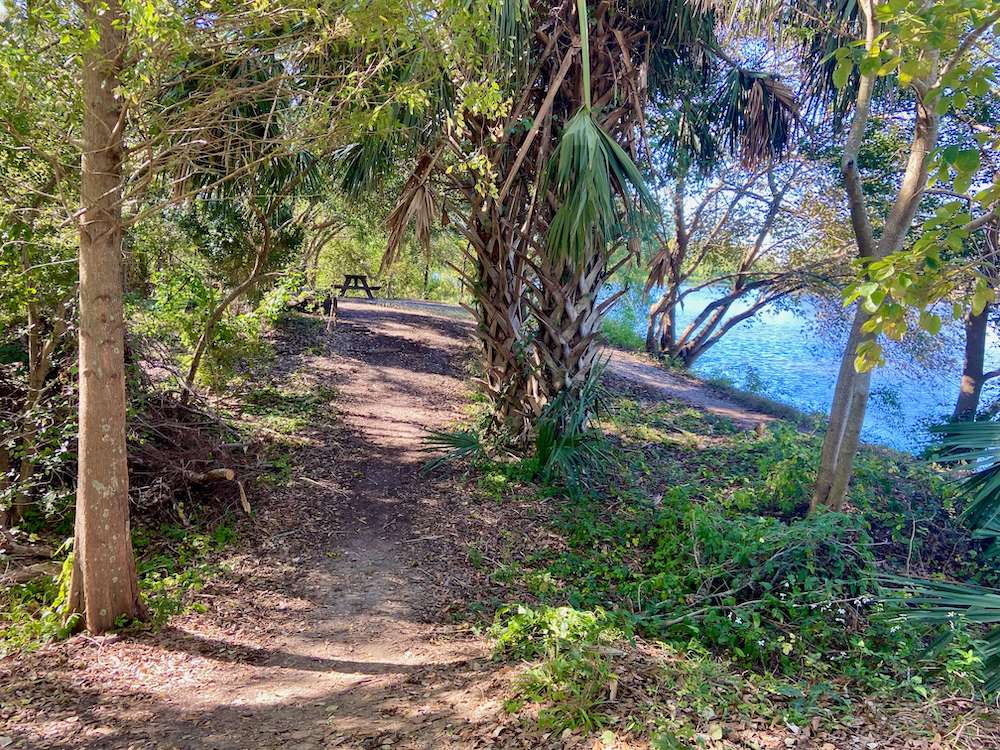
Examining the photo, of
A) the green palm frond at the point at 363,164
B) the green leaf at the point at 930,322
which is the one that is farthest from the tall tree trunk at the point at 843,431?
the green palm frond at the point at 363,164

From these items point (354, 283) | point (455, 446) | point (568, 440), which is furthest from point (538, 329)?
point (354, 283)

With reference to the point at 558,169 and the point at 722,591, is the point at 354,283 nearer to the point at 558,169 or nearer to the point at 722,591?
the point at 558,169

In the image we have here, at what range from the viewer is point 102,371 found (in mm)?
4023

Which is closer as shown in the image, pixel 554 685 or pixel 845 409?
pixel 554 685

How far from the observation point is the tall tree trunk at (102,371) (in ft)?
12.4

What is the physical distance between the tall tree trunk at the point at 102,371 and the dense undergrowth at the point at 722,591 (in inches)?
101

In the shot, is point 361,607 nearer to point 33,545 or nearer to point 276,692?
point 276,692

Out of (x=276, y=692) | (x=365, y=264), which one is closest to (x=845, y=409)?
(x=276, y=692)

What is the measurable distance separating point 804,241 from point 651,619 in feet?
36.5

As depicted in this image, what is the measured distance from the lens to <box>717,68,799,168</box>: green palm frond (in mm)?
7234

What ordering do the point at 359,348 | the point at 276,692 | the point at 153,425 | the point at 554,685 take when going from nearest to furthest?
1. the point at 554,685
2. the point at 276,692
3. the point at 153,425
4. the point at 359,348

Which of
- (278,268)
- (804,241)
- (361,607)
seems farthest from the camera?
(804,241)

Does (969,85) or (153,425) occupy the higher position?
(969,85)

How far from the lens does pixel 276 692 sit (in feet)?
12.7
